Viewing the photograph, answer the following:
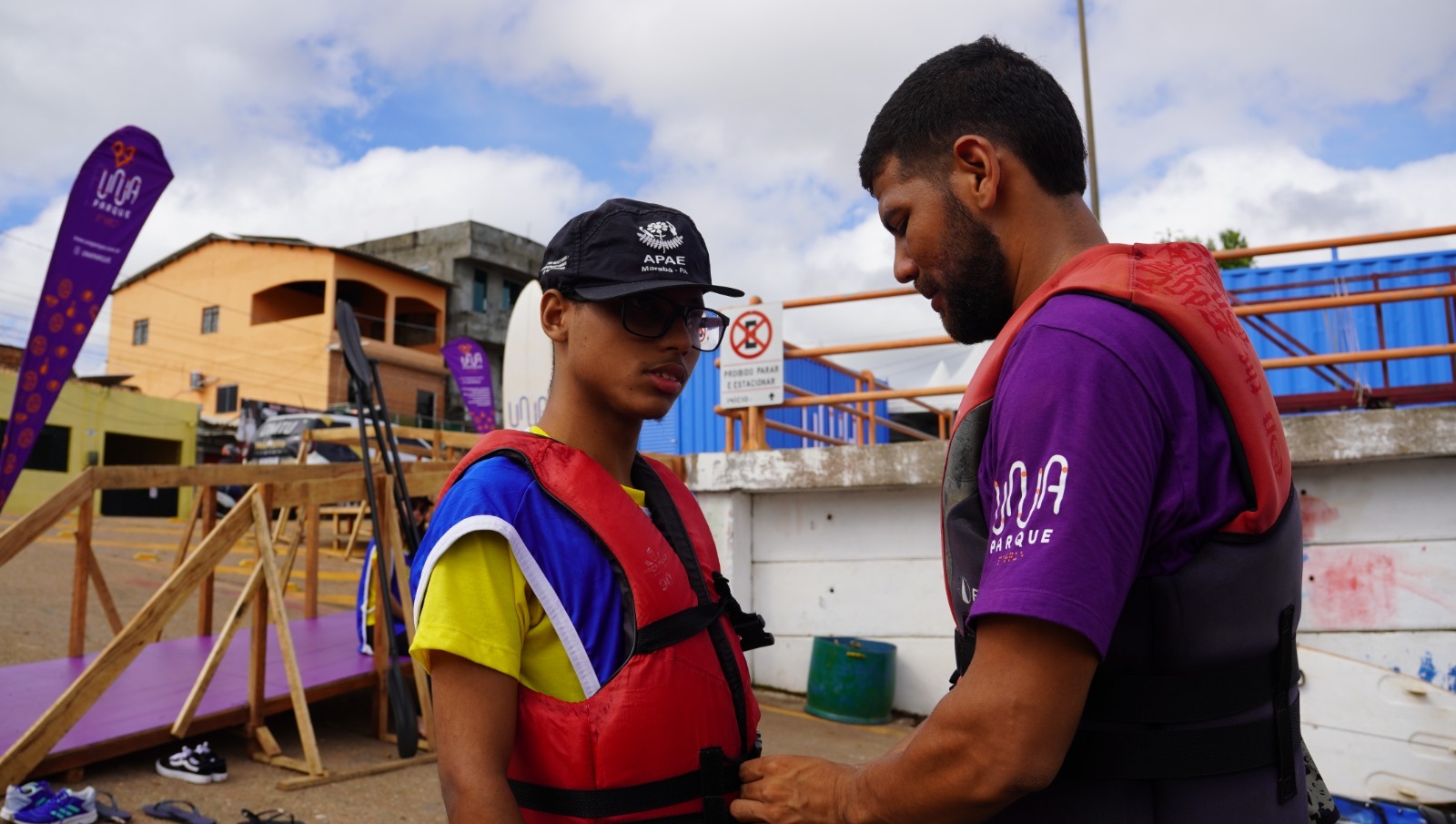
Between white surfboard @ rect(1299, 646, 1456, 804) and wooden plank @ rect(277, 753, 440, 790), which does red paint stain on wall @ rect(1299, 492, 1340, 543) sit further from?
wooden plank @ rect(277, 753, 440, 790)

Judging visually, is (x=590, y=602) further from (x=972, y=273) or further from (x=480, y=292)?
(x=480, y=292)

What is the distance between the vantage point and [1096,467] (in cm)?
112

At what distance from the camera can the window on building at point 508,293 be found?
1535 inches

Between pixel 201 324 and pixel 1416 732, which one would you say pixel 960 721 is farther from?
pixel 201 324

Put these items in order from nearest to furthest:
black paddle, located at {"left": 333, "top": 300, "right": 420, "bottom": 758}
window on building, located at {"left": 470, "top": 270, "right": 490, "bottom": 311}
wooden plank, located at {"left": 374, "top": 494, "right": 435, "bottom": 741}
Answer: black paddle, located at {"left": 333, "top": 300, "right": 420, "bottom": 758} < wooden plank, located at {"left": 374, "top": 494, "right": 435, "bottom": 741} < window on building, located at {"left": 470, "top": 270, "right": 490, "bottom": 311}

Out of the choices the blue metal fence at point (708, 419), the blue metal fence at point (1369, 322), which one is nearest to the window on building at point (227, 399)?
the blue metal fence at point (708, 419)

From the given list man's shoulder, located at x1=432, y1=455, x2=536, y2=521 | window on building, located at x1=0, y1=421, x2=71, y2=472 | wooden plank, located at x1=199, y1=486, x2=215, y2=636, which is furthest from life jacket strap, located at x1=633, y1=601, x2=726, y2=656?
window on building, located at x1=0, y1=421, x2=71, y2=472

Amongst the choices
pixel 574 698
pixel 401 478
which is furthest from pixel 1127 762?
pixel 401 478

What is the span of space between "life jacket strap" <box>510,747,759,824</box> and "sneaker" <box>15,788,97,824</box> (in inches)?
144

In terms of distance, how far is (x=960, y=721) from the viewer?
1.15 m

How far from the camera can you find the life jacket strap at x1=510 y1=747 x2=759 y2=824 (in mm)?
1428

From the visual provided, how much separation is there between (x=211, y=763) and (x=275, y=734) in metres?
1.09

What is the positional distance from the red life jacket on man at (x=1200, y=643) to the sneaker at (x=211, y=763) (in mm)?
4990

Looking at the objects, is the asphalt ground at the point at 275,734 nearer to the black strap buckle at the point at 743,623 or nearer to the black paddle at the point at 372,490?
the black paddle at the point at 372,490
